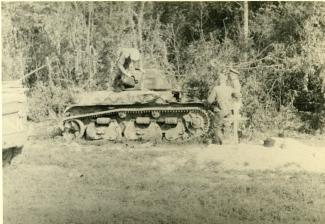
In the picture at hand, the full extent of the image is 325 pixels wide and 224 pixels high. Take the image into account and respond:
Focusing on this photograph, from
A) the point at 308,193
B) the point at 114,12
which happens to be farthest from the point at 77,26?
the point at 308,193

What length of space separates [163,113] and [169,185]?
108 inches

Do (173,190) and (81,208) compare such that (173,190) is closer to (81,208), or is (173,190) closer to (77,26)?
(81,208)

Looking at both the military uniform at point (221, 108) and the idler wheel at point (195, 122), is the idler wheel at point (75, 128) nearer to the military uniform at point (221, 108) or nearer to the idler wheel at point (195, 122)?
the idler wheel at point (195, 122)

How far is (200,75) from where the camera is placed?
11.2 meters

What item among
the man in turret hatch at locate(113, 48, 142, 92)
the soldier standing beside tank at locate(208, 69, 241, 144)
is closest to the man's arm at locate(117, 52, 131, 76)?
the man in turret hatch at locate(113, 48, 142, 92)

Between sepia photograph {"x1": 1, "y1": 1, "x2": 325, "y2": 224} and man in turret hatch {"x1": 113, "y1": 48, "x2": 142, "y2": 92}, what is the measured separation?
2 centimetres

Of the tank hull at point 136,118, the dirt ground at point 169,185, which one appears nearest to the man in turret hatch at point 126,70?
the tank hull at point 136,118

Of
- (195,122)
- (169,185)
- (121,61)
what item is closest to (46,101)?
(121,61)

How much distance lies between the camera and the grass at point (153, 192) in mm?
5973

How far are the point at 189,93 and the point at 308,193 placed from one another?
504 centimetres

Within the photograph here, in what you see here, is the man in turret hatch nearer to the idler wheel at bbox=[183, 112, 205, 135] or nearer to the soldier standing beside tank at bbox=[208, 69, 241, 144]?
the idler wheel at bbox=[183, 112, 205, 135]

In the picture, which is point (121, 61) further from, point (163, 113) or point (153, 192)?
point (153, 192)

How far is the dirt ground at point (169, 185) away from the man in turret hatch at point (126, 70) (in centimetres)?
153

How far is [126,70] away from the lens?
31.8 feet
